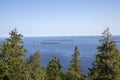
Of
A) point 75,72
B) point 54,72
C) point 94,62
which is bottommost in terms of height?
point 75,72

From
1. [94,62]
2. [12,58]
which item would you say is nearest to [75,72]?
[94,62]

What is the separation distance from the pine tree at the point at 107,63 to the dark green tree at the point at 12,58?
8.20 meters

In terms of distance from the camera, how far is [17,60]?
2373 cm

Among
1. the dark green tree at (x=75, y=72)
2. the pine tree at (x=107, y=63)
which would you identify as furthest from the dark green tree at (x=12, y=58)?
the dark green tree at (x=75, y=72)

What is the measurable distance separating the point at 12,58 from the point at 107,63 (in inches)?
400

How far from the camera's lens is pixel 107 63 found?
21.4 m

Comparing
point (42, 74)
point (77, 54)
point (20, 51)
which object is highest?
point (20, 51)

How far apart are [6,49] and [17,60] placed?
176 centimetres

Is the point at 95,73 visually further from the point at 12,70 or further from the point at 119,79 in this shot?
the point at 12,70

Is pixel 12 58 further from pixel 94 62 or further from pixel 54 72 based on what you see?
pixel 54 72

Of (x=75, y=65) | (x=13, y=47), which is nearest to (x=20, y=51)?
(x=13, y=47)

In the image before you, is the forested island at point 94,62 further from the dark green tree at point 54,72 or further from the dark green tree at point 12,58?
the dark green tree at point 54,72

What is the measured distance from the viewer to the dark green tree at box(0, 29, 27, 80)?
23.3 m

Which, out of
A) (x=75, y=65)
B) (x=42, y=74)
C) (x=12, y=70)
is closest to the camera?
(x=12, y=70)
